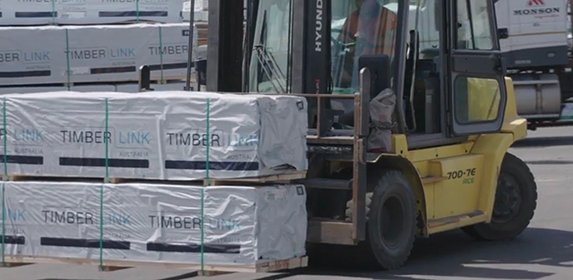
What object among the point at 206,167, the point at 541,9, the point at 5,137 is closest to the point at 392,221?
the point at 206,167

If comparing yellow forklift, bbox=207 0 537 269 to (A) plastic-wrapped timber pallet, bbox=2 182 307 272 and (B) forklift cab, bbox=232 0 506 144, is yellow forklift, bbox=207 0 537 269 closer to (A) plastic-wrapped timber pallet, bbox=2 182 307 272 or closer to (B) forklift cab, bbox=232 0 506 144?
(B) forklift cab, bbox=232 0 506 144

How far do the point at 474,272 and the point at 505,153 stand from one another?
2254 mm

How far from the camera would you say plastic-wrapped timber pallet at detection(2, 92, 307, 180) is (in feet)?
30.0

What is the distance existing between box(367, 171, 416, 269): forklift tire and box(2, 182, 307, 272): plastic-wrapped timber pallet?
806 mm

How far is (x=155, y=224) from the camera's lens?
9.36 m

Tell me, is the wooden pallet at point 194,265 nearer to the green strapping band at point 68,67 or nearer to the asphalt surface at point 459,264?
the asphalt surface at point 459,264

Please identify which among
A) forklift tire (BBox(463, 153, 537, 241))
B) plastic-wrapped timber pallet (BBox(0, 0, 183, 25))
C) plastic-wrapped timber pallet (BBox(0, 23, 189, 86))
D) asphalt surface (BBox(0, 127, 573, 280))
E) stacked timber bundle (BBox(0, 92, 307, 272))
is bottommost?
asphalt surface (BBox(0, 127, 573, 280))

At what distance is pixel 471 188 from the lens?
38.4ft

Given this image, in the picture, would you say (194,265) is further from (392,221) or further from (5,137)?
Answer: (392,221)

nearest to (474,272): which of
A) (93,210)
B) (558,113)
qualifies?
(93,210)

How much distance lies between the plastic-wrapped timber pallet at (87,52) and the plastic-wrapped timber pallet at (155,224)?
8896 millimetres

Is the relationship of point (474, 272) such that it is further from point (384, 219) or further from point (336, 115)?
point (336, 115)

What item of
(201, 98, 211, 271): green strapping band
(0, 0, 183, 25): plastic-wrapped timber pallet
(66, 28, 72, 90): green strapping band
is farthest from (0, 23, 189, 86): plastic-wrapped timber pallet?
(201, 98, 211, 271): green strapping band

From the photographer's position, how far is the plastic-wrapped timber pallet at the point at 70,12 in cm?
1920
